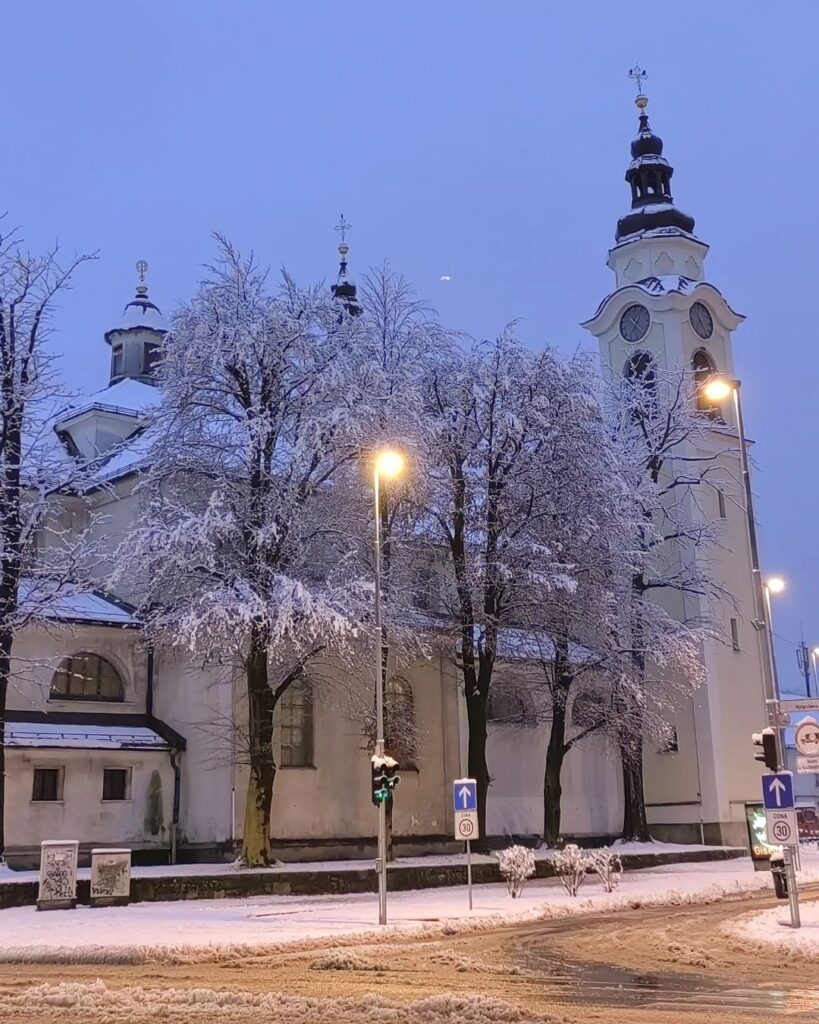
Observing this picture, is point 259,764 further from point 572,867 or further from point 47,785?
point 572,867

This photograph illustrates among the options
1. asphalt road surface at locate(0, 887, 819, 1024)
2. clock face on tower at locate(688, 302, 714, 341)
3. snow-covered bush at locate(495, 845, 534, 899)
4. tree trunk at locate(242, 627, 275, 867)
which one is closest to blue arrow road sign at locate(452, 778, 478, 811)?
snow-covered bush at locate(495, 845, 534, 899)

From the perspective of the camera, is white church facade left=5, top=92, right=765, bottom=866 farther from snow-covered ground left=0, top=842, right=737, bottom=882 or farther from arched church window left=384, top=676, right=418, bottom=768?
snow-covered ground left=0, top=842, right=737, bottom=882

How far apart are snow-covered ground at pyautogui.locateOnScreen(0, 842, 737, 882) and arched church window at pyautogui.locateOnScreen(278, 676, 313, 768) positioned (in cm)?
295

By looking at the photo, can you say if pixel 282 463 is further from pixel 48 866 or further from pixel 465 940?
pixel 465 940

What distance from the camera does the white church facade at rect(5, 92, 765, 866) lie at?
31.6 meters

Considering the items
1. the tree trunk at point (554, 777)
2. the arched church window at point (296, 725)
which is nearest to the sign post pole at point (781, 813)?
the tree trunk at point (554, 777)

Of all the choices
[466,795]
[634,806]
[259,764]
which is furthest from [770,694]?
[634,806]

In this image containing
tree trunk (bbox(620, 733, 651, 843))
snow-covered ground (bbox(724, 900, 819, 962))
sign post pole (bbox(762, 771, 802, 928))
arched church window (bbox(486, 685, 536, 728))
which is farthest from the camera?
tree trunk (bbox(620, 733, 651, 843))

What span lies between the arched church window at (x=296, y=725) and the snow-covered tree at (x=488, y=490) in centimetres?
491

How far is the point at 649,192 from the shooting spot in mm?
49906

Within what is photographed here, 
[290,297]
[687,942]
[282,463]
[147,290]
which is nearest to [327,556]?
[282,463]

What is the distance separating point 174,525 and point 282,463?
345 cm

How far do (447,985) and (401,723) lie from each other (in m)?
23.0

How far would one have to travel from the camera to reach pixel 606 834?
43.1 metres
